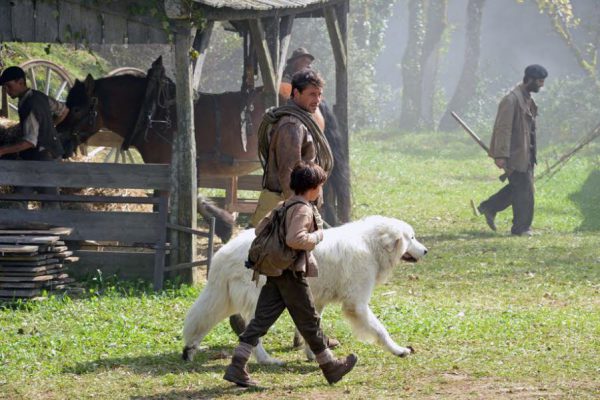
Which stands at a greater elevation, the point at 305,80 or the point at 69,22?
the point at 69,22

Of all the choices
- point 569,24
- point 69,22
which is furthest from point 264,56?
point 569,24

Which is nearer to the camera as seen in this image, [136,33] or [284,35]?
[136,33]

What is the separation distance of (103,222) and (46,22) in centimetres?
218

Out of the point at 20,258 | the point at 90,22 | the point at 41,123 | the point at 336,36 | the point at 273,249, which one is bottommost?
→ the point at 20,258

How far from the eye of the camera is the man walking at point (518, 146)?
56.0 feet

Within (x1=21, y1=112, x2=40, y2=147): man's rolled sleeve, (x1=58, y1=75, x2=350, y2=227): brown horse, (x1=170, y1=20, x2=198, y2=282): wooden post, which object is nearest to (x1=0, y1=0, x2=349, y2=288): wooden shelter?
(x1=170, y1=20, x2=198, y2=282): wooden post

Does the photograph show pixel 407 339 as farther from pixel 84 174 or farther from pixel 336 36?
pixel 336 36

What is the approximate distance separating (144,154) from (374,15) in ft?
117

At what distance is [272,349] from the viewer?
891 centimetres

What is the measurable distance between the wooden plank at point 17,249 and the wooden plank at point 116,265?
125cm

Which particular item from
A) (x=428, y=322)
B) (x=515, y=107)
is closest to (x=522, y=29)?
(x=515, y=107)

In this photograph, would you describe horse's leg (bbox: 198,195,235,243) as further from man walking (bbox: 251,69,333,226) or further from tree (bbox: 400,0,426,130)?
tree (bbox: 400,0,426,130)

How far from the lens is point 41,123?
12.5 metres

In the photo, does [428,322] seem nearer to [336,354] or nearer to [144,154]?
[336,354]
